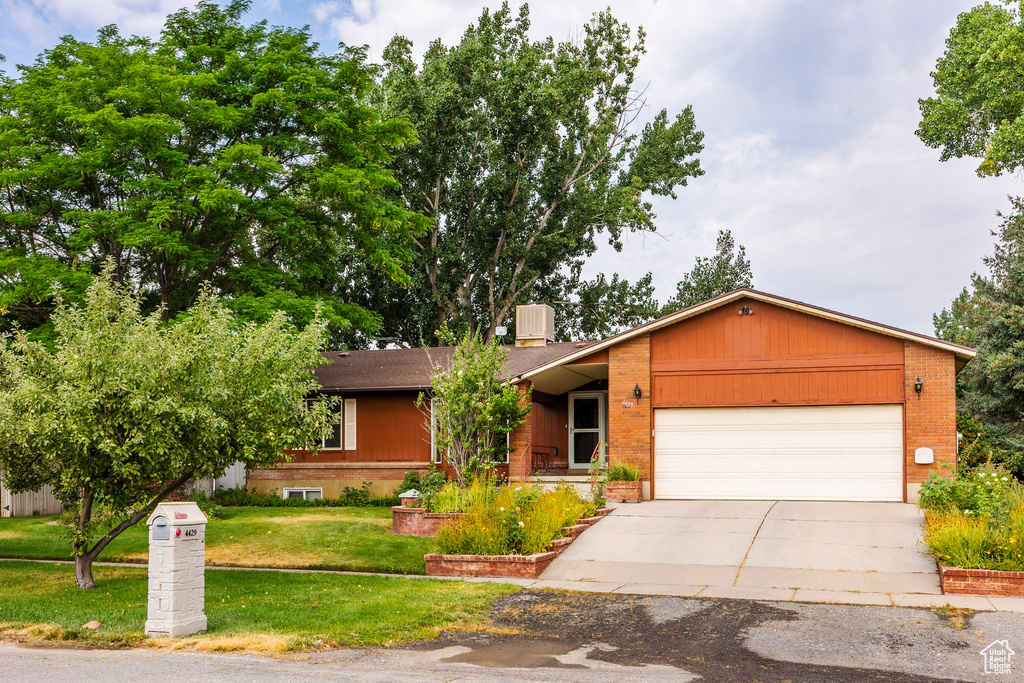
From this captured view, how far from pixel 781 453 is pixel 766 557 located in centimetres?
647

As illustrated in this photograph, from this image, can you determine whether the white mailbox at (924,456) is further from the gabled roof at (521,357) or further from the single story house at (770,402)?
the gabled roof at (521,357)

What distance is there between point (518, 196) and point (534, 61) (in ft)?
17.9

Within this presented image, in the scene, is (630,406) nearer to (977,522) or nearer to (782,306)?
(782,306)

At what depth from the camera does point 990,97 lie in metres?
32.7

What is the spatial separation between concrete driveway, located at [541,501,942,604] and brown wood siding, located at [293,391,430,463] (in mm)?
7910

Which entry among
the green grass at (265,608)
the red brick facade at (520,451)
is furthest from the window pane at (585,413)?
the green grass at (265,608)

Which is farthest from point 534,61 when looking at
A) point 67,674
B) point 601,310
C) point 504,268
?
point 67,674

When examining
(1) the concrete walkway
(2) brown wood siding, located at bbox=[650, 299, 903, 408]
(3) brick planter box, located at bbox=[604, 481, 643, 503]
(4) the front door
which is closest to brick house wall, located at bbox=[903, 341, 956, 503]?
(2) brown wood siding, located at bbox=[650, 299, 903, 408]

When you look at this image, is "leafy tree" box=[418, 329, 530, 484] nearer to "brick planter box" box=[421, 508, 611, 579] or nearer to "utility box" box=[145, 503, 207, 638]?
"brick planter box" box=[421, 508, 611, 579]

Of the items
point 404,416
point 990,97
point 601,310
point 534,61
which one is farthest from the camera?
Answer: point 601,310

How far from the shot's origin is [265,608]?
10859 mm

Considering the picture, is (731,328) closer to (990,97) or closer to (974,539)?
(974,539)

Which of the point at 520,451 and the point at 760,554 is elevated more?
the point at 520,451

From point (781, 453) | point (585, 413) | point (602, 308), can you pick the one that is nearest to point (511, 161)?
point (602, 308)
